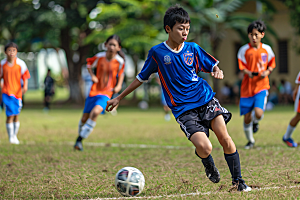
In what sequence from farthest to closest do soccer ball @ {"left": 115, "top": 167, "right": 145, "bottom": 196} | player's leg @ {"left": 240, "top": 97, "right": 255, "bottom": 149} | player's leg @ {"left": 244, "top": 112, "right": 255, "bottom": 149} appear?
player's leg @ {"left": 244, "top": 112, "right": 255, "bottom": 149} < player's leg @ {"left": 240, "top": 97, "right": 255, "bottom": 149} < soccer ball @ {"left": 115, "top": 167, "right": 145, "bottom": 196}

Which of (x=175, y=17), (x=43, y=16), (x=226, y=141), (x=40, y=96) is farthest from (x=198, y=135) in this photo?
(x=40, y=96)

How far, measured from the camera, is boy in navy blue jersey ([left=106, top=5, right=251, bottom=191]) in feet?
14.6

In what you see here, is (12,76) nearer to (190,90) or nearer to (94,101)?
(94,101)

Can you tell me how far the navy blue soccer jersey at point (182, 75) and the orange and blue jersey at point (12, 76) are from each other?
217 inches

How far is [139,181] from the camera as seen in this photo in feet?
14.5

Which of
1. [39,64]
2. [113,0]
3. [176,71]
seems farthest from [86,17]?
[39,64]

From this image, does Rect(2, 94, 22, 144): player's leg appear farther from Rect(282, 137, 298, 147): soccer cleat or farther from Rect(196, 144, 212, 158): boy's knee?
Rect(196, 144, 212, 158): boy's knee

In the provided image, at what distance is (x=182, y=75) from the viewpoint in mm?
4582

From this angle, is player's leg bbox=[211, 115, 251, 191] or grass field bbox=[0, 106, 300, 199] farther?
grass field bbox=[0, 106, 300, 199]

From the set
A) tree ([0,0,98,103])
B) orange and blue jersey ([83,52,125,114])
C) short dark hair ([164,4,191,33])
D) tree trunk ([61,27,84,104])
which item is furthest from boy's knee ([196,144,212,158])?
tree trunk ([61,27,84,104])

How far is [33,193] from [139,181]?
1.20 m

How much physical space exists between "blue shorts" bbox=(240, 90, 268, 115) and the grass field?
0.76m

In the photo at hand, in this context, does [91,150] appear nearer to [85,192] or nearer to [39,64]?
[85,192]

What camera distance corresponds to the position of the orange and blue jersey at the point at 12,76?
9312 mm
